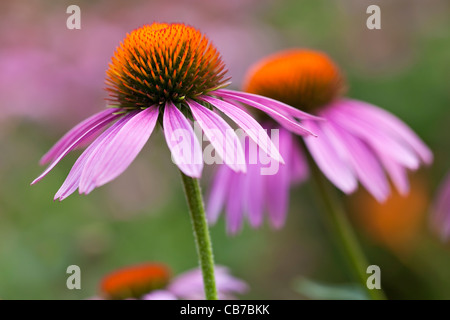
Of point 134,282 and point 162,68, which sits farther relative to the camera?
point 134,282

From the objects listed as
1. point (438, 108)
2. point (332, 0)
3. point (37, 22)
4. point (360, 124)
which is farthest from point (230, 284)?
point (332, 0)

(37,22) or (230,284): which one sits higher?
(37,22)

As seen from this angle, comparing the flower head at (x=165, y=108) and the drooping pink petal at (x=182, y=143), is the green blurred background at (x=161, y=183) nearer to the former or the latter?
the flower head at (x=165, y=108)

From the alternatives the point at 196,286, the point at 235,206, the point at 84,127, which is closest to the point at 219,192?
the point at 235,206

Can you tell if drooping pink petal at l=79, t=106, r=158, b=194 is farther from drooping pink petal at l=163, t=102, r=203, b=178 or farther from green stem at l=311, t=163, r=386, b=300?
green stem at l=311, t=163, r=386, b=300

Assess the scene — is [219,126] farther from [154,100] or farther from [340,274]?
[340,274]

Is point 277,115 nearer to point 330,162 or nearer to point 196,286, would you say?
point 330,162
